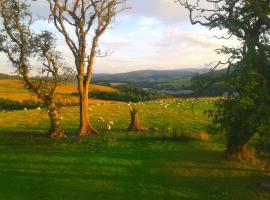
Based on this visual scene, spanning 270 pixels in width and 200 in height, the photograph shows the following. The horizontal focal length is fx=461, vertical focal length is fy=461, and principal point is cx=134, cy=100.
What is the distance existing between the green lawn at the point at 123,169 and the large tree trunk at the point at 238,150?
0.86 metres

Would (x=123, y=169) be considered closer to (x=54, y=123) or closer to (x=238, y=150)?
(x=238, y=150)

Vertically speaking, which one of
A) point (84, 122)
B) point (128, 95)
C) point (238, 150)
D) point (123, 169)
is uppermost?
point (84, 122)

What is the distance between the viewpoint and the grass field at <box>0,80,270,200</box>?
25562mm

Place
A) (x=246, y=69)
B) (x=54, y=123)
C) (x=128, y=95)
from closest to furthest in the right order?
(x=246, y=69) → (x=54, y=123) → (x=128, y=95)

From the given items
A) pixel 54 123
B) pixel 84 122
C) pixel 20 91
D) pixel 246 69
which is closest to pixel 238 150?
pixel 246 69

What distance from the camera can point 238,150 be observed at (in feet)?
109

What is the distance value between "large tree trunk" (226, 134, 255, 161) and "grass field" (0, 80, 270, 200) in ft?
2.76

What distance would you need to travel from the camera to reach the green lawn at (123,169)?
25.5 meters

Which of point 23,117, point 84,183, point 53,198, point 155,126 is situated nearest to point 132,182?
point 84,183

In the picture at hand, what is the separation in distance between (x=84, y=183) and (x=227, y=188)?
8.35 m

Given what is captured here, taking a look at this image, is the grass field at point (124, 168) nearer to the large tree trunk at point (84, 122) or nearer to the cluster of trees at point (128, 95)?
the large tree trunk at point (84, 122)

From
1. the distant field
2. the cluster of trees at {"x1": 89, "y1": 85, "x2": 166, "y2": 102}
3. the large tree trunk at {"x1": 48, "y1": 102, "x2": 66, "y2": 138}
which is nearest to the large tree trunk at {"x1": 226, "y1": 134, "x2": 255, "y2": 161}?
the large tree trunk at {"x1": 48, "y1": 102, "x2": 66, "y2": 138}

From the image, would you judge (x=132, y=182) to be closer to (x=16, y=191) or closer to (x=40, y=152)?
(x=16, y=191)

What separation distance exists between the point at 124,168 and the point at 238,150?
342 inches
